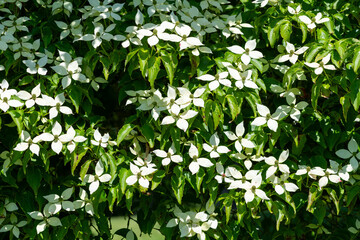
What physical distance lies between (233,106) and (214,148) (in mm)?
182

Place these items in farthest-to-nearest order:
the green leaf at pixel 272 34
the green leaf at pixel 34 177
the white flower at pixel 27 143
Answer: the green leaf at pixel 272 34, the green leaf at pixel 34 177, the white flower at pixel 27 143

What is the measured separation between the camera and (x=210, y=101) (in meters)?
2.08

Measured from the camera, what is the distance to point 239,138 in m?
2.14

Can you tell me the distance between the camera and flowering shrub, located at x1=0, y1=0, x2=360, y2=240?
2.10 meters

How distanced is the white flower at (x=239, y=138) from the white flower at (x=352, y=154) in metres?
0.37

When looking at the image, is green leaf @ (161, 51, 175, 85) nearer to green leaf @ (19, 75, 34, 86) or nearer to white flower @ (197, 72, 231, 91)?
white flower @ (197, 72, 231, 91)

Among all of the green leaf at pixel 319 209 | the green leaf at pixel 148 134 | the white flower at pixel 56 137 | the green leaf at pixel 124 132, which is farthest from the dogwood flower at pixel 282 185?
the white flower at pixel 56 137

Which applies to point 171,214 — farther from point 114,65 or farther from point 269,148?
point 114,65

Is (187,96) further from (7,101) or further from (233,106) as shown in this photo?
(7,101)

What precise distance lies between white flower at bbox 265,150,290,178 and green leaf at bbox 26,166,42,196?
917 millimetres

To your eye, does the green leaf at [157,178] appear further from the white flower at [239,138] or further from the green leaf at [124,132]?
the white flower at [239,138]

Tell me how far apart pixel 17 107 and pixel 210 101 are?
2.53ft

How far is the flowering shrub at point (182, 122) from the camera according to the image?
2102 mm

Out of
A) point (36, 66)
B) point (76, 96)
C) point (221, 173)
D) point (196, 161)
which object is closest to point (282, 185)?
point (221, 173)
